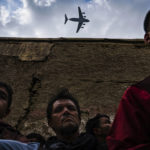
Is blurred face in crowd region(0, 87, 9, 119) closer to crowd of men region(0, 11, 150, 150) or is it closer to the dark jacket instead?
crowd of men region(0, 11, 150, 150)

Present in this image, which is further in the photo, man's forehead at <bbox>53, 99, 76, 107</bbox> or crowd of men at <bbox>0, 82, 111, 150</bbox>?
man's forehead at <bbox>53, 99, 76, 107</bbox>

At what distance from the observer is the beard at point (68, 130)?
2.38 metres

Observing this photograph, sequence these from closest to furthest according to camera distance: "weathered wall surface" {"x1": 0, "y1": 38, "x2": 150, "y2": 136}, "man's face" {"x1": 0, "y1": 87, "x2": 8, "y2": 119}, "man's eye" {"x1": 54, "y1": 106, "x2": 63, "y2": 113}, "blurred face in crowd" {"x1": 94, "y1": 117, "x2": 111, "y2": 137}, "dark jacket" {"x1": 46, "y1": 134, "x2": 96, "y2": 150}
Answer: "dark jacket" {"x1": 46, "y1": 134, "x2": 96, "y2": 150} < "man's face" {"x1": 0, "y1": 87, "x2": 8, "y2": 119} < "man's eye" {"x1": 54, "y1": 106, "x2": 63, "y2": 113} < "blurred face in crowd" {"x1": 94, "y1": 117, "x2": 111, "y2": 137} < "weathered wall surface" {"x1": 0, "y1": 38, "x2": 150, "y2": 136}

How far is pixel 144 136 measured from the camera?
44.9 inches

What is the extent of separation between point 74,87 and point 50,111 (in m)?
3.48

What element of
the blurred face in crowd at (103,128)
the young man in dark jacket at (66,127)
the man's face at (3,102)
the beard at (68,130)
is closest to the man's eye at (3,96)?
the man's face at (3,102)

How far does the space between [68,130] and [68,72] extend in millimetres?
4269

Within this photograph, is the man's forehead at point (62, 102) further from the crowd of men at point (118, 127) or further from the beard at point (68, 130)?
the beard at point (68, 130)

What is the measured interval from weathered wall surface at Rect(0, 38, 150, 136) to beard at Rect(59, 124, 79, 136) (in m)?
2.82

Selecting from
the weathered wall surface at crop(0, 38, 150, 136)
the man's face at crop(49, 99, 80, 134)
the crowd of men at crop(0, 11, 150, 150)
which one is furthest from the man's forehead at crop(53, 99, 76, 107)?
the weathered wall surface at crop(0, 38, 150, 136)

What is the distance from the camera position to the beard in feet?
7.80

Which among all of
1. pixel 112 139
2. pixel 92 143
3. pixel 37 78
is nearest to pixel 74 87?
pixel 37 78

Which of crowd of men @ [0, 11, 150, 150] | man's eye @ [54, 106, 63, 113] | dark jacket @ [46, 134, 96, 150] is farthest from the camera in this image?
man's eye @ [54, 106, 63, 113]

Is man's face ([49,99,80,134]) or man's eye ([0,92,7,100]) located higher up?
man's eye ([0,92,7,100])
